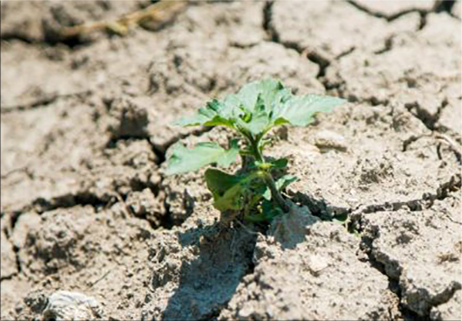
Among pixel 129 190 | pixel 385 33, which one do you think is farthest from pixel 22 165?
pixel 385 33

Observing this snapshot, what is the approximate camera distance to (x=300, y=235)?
265 cm

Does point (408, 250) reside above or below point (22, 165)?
above

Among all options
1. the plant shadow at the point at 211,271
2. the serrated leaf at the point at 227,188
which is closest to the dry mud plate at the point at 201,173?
the plant shadow at the point at 211,271

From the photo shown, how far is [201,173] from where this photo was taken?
321cm

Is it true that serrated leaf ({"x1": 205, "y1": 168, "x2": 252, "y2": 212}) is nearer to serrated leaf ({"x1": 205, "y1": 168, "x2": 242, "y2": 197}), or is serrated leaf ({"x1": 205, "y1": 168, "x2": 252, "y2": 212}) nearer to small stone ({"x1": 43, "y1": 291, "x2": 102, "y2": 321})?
serrated leaf ({"x1": 205, "y1": 168, "x2": 242, "y2": 197})

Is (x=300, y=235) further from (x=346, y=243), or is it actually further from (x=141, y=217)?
(x=141, y=217)

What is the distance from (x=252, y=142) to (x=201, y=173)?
0.59 m

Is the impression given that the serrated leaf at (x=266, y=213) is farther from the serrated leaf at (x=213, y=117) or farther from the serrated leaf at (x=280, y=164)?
the serrated leaf at (x=213, y=117)

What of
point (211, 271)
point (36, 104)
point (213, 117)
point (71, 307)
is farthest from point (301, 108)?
point (36, 104)

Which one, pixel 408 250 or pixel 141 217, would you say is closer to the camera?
pixel 408 250

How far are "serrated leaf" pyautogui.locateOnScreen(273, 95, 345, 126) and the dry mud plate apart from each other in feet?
1.18

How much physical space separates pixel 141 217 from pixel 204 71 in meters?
0.92

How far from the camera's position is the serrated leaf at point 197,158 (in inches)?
97.8

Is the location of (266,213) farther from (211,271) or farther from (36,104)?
(36,104)
